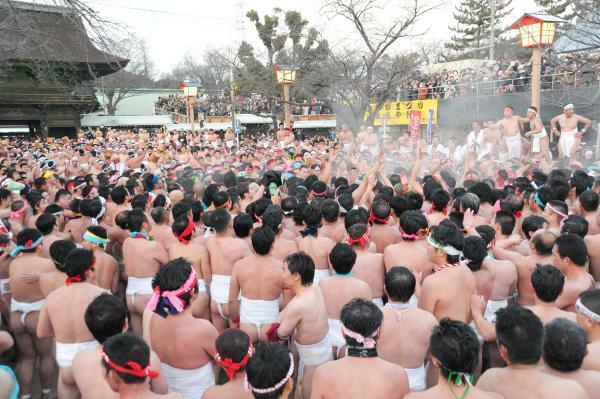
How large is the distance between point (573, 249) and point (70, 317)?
3783 mm

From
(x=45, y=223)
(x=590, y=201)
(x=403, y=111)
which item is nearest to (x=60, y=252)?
(x=45, y=223)

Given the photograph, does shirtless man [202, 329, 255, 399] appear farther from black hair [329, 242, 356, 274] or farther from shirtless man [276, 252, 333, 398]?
black hair [329, 242, 356, 274]

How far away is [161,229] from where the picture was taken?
17.5 feet

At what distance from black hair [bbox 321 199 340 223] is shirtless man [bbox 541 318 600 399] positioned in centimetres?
285

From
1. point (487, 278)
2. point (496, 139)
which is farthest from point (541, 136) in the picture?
point (487, 278)

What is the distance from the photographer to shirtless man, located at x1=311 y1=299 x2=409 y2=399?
94.8 inches

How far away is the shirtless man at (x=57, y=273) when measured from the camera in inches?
153

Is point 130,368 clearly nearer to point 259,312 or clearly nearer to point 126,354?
point 126,354

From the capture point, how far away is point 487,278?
3760 mm

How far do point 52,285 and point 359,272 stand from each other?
2.67 m

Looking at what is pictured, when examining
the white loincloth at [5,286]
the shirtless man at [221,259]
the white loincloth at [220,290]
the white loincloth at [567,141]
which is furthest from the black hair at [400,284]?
the white loincloth at [567,141]

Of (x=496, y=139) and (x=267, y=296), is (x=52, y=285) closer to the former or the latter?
(x=267, y=296)

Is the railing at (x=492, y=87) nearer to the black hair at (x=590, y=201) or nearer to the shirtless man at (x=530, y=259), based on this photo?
the black hair at (x=590, y=201)

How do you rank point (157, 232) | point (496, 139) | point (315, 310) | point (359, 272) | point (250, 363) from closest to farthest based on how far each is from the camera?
point (250, 363), point (315, 310), point (359, 272), point (157, 232), point (496, 139)
